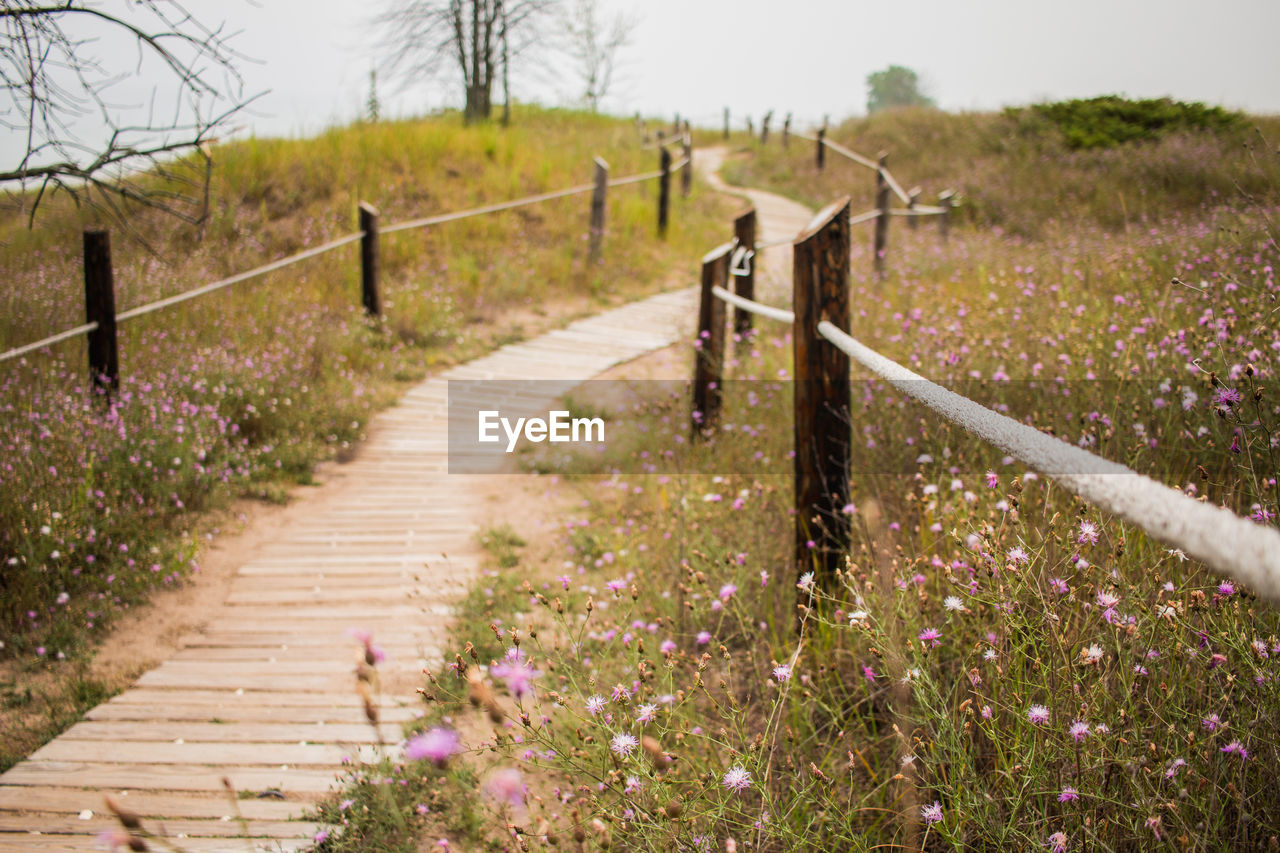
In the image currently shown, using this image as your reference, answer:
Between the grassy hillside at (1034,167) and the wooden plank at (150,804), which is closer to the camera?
the wooden plank at (150,804)

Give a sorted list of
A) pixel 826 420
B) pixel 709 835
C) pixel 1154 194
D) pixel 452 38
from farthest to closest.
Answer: pixel 452 38, pixel 1154 194, pixel 826 420, pixel 709 835

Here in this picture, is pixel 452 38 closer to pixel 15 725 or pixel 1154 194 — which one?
pixel 1154 194

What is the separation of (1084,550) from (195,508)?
4899 millimetres

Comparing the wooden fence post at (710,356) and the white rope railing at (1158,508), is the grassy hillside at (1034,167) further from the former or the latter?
the white rope railing at (1158,508)

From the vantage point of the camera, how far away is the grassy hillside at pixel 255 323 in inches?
164

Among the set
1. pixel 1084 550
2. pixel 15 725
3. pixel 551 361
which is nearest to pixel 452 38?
pixel 551 361

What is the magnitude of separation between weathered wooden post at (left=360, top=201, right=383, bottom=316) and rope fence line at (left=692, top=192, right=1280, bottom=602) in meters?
3.98

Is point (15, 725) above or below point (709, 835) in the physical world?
below

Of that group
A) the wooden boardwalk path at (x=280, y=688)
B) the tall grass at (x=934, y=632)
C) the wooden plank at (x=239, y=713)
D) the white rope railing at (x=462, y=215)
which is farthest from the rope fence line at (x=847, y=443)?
the white rope railing at (x=462, y=215)

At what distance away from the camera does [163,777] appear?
2787 millimetres

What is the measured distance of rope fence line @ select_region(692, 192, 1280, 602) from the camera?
838 mm

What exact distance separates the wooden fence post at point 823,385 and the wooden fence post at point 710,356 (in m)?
2.02

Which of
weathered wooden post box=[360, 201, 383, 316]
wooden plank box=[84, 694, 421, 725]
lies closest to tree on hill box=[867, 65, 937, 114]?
weathered wooden post box=[360, 201, 383, 316]

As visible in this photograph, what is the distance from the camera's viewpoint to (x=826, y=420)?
9.30 feet
